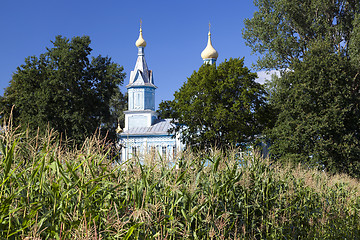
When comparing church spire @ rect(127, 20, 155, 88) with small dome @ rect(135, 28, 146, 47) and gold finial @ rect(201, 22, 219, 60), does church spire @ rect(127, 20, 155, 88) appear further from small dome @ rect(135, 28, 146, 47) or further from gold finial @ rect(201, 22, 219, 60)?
gold finial @ rect(201, 22, 219, 60)

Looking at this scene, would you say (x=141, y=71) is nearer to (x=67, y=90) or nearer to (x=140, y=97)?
(x=140, y=97)

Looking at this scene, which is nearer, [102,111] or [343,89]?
[343,89]

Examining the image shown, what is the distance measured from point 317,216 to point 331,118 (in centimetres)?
1302

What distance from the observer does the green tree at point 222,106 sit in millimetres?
24438

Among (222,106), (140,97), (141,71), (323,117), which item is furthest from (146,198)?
(141,71)

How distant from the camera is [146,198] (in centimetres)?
472

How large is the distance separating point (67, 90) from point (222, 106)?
34.4 ft

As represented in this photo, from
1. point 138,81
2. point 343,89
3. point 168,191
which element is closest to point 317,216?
point 168,191

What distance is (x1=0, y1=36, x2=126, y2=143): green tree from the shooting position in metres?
25.7

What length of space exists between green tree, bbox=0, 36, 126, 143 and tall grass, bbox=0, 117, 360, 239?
18.5 metres

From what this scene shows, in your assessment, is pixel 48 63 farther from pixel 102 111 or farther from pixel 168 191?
pixel 168 191

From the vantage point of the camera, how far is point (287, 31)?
82.8ft

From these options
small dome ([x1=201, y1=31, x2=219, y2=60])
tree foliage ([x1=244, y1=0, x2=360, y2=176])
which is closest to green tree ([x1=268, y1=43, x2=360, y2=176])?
tree foliage ([x1=244, y1=0, x2=360, y2=176])

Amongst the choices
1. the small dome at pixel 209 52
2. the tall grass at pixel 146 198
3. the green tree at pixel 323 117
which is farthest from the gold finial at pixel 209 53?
the tall grass at pixel 146 198
